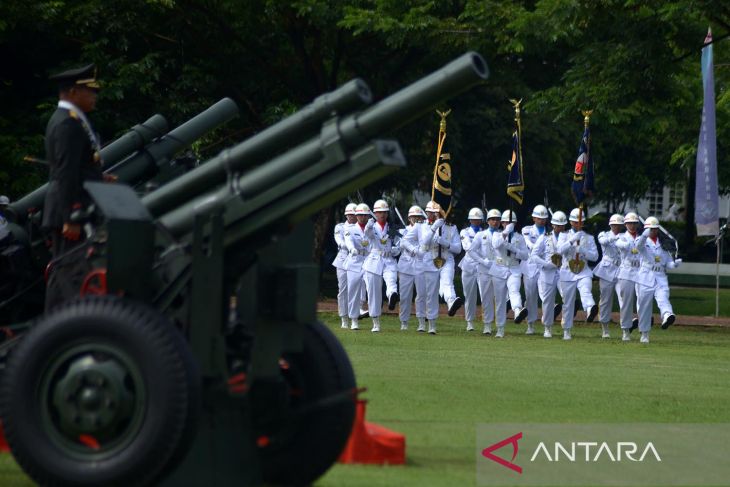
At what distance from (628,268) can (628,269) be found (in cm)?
2

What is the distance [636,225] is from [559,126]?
15833 mm

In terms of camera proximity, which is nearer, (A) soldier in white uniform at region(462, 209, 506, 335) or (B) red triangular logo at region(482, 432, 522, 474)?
(B) red triangular logo at region(482, 432, 522, 474)

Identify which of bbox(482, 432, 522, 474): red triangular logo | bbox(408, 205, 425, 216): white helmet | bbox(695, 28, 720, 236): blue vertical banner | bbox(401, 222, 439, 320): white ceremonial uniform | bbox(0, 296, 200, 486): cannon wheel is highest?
bbox(695, 28, 720, 236): blue vertical banner

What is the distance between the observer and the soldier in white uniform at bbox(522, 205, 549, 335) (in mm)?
27688

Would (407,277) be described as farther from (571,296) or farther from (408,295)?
(571,296)

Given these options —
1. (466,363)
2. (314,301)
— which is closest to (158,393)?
(314,301)

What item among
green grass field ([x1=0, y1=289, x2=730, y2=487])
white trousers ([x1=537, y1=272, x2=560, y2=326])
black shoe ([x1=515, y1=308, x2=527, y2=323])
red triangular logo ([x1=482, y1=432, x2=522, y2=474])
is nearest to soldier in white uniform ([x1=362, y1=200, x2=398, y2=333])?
green grass field ([x1=0, y1=289, x2=730, y2=487])

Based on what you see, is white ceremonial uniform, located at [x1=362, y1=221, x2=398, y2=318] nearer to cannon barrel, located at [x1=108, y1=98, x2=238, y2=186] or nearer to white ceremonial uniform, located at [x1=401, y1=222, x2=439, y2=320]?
white ceremonial uniform, located at [x1=401, y1=222, x2=439, y2=320]

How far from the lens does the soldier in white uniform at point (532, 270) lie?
2769 cm

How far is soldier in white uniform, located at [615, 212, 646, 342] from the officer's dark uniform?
17.8m

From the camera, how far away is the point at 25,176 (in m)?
31.9

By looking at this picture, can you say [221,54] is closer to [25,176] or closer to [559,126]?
[25,176]

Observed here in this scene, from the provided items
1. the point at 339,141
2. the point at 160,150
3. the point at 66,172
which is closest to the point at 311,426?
the point at 339,141

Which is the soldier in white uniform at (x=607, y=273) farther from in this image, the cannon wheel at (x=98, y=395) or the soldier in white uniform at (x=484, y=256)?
the cannon wheel at (x=98, y=395)
